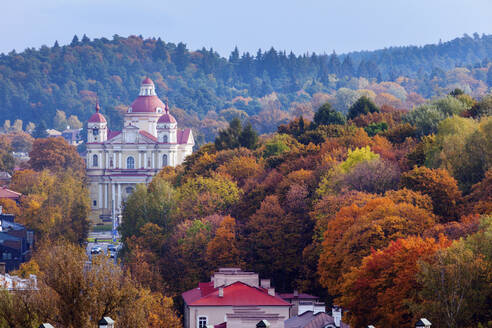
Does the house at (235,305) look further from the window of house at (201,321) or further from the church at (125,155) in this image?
the church at (125,155)

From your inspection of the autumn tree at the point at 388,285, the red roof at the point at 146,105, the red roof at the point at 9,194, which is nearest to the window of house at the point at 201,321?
the autumn tree at the point at 388,285

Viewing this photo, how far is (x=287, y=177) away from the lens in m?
71.1

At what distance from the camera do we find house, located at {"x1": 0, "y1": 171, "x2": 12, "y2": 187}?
445ft

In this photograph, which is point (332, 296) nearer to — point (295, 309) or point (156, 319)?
point (295, 309)

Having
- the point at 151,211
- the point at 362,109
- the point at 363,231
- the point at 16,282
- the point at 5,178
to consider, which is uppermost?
the point at 362,109

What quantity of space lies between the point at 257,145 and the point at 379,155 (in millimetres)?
34035

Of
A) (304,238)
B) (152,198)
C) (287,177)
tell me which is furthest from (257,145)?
(304,238)

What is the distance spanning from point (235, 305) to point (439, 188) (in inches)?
410

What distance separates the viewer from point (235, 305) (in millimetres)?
52281

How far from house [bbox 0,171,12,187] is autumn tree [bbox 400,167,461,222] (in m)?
81.4

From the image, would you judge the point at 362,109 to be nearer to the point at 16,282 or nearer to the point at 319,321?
the point at 319,321

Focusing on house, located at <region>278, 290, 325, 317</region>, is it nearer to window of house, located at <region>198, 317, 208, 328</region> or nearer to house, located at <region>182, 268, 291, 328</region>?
house, located at <region>182, 268, 291, 328</region>

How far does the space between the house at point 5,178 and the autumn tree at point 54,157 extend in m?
2.92

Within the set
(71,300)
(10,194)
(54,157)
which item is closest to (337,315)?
(71,300)
